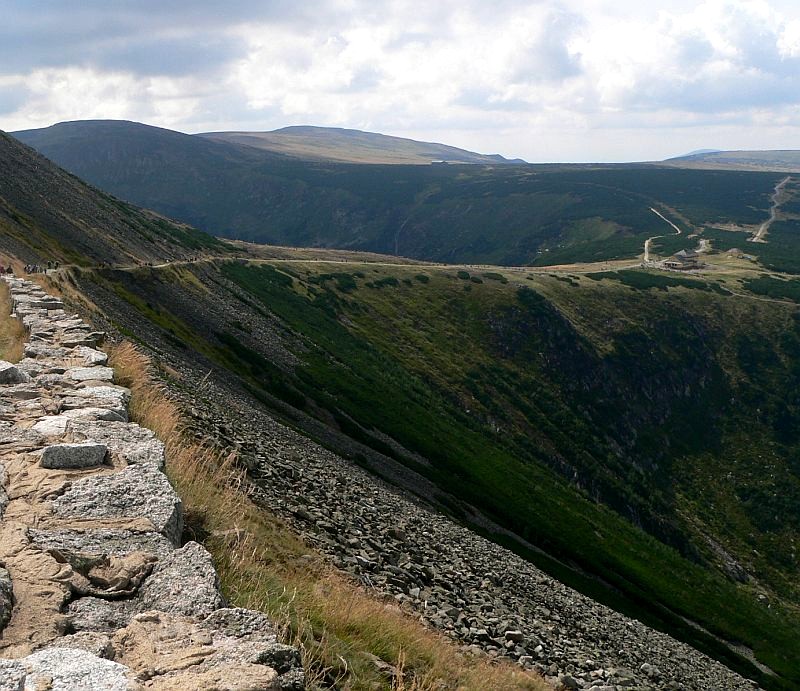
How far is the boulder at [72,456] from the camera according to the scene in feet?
35.1

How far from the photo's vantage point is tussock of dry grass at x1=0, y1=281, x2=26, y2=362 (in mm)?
19513

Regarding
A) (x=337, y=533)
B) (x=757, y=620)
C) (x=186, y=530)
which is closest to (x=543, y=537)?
(x=757, y=620)

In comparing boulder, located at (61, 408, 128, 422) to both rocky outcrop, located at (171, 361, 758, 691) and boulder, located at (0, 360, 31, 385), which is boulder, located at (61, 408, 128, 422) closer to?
boulder, located at (0, 360, 31, 385)

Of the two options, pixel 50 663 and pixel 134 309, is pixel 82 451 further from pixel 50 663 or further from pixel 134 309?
pixel 134 309

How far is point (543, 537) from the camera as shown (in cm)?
4838

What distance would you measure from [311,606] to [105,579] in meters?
2.67

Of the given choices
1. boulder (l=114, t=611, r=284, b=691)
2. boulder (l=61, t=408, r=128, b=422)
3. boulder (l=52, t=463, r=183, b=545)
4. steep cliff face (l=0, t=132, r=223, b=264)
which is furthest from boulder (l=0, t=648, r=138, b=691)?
steep cliff face (l=0, t=132, r=223, b=264)

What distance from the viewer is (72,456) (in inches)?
425

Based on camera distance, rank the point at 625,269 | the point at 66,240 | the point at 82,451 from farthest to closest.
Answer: the point at 625,269 < the point at 66,240 < the point at 82,451

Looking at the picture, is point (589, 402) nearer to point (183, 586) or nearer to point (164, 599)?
point (183, 586)

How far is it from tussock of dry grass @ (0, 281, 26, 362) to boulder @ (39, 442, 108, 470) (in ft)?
31.9

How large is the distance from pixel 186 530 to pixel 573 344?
98.4 meters

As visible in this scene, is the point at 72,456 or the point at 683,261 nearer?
the point at 72,456

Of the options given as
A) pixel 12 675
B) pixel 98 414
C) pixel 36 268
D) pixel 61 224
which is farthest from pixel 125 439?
pixel 61 224
